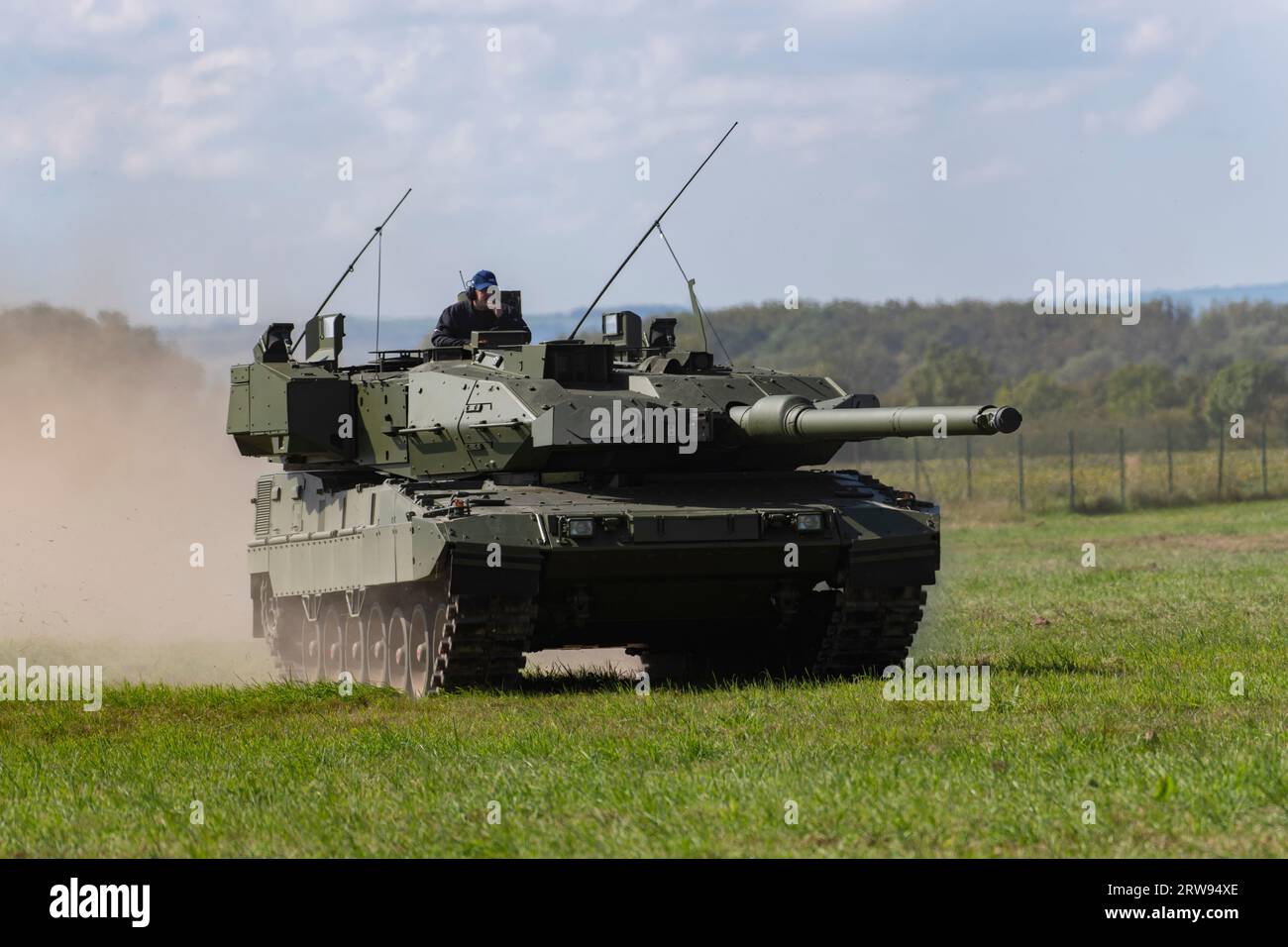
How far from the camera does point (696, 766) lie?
11.8m

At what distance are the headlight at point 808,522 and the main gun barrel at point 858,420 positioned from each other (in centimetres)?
60

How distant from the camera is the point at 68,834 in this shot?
34.1 ft

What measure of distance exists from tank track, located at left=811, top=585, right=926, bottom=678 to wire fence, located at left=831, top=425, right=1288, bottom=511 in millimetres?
28992

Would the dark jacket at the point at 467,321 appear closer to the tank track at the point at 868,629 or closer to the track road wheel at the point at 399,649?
the track road wheel at the point at 399,649

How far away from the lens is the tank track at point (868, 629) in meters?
17.4

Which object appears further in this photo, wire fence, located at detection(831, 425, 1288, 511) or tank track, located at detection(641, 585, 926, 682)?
wire fence, located at detection(831, 425, 1288, 511)

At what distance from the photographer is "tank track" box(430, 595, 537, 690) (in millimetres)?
16438

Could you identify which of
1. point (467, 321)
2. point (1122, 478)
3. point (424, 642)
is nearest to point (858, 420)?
point (424, 642)

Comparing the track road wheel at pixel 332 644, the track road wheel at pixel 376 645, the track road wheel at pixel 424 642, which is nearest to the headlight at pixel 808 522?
the track road wheel at pixel 424 642

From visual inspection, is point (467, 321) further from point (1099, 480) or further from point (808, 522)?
point (1099, 480)

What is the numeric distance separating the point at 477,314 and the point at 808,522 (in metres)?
4.46

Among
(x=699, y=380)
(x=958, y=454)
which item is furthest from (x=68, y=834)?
(x=958, y=454)

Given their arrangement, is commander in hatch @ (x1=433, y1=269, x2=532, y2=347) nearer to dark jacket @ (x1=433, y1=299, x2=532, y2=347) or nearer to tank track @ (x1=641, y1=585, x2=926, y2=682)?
dark jacket @ (x1=433, y1=299, x2=532, y2=347)

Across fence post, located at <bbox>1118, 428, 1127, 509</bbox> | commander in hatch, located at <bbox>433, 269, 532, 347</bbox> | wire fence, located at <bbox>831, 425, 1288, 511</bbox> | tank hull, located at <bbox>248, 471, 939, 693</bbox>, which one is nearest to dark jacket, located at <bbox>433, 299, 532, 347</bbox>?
commander in hatch, located at <bbox>433, 269, 532, 347</bbox>
